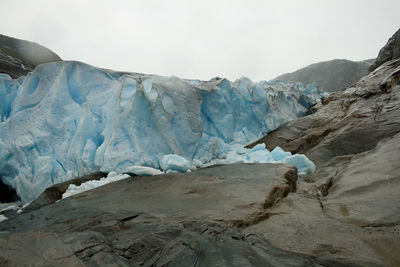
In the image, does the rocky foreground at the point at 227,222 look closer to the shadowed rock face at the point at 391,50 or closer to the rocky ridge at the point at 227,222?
the rocky ridge at the point at 227,222

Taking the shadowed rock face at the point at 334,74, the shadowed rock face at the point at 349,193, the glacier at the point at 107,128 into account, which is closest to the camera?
the shadowed rock face at the point at 349,193

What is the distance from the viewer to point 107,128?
19.7 ft

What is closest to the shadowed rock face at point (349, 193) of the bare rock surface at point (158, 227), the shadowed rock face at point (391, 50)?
the bare rock surface at point (158, 227)

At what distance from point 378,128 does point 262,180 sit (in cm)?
445

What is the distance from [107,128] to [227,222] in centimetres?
457

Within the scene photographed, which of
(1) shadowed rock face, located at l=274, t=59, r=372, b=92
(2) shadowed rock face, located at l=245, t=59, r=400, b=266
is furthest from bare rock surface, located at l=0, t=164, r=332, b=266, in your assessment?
(1) shadowed rock face, located at l=274, t=59, r=372, b=92

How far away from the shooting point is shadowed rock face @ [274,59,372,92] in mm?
37125

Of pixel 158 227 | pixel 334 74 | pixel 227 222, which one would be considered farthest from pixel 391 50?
pixel 334 74

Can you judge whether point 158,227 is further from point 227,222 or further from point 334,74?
point 334,74

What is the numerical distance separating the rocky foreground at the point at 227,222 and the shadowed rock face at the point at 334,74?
38134 millimetres

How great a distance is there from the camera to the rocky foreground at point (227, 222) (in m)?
1.88

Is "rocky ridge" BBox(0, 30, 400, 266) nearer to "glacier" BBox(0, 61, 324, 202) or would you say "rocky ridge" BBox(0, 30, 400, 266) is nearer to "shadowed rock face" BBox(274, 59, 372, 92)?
"glacier" BBox(0, 61, 324, 202)

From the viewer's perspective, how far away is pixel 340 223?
8.04ft

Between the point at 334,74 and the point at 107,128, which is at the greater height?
the point at 334,74
